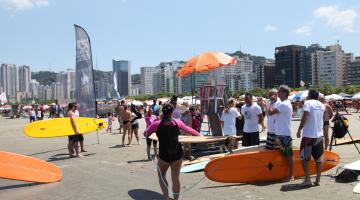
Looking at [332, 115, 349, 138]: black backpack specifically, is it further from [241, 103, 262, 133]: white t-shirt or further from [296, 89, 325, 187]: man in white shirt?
[296, 89, 325, 187]: man in white shirt

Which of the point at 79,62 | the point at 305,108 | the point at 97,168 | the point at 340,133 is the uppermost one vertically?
the point at 79,62

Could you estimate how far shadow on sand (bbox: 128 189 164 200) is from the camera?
675 centimetres

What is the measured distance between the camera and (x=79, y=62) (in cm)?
1708

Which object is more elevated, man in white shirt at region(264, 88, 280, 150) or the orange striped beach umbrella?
the orange striped beach umbrella

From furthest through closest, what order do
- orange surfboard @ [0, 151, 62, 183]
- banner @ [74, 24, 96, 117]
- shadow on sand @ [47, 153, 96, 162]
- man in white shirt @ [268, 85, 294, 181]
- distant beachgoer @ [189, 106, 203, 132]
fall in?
banner @ [74, 24, 96, 117], distant beachgoer @ [189, 106, 203, 132], shadow on sand @ [47, 153, 96, 162], orange surfboard @ [0, 151, 62, 183], man in white shirt @ [268, 85, 294, 181]

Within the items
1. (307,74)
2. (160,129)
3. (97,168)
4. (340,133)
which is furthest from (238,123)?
(307,74)

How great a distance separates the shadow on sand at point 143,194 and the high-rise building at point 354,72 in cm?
16408

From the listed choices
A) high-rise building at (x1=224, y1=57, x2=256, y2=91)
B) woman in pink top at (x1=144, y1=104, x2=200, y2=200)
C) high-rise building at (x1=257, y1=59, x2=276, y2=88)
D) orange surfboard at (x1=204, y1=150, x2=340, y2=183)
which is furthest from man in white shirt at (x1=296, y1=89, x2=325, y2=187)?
high-rise building at (x1=224, y1=57, x2=256, y2=91)

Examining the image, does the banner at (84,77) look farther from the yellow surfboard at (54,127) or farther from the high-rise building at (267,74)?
the high-rise building at (267,74)

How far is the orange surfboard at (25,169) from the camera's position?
799cm

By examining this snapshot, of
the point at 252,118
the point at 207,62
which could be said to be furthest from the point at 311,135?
the point at 207,62

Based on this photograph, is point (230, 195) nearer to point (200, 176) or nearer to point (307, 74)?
point (200, 176)

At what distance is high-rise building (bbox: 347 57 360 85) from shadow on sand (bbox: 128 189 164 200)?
164 m

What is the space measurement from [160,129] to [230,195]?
1.74 metres
